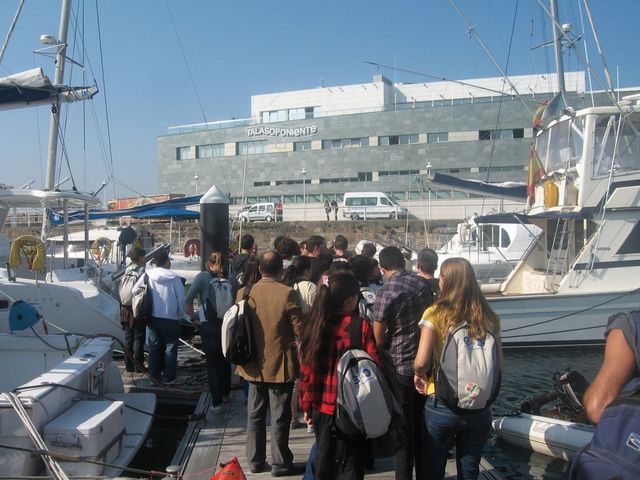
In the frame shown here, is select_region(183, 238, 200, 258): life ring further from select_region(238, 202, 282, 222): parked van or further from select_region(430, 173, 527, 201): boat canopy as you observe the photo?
select_region(238, 202, 282, 222): parked van

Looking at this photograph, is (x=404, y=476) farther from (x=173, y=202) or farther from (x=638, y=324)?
(x=173, y=202)

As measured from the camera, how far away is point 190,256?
1808cm

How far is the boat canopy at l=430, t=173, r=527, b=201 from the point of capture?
43.7 ft

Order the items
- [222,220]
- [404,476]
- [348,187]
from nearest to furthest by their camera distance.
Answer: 1. [404,476]
2. [222,220]
3. [348,187]

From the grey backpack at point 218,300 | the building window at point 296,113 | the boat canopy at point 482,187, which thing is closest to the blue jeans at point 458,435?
the grey backpack at point 218,300

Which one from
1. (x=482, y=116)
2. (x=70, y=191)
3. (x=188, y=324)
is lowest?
(x=188, y=324)

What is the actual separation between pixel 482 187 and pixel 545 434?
8.42m

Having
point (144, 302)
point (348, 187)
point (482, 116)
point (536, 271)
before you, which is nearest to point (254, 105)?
point (348, 187)

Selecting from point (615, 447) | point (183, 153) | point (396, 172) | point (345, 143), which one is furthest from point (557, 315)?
point (183, 153)

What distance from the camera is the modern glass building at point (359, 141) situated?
43469mm

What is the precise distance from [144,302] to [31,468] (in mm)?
2638

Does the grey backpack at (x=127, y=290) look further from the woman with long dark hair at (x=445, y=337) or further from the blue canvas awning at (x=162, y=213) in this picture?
the blue canvas awning at (x=162, y=213)

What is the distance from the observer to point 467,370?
10.8 ft

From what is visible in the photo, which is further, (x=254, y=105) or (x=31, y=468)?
(x=254, y=105)
